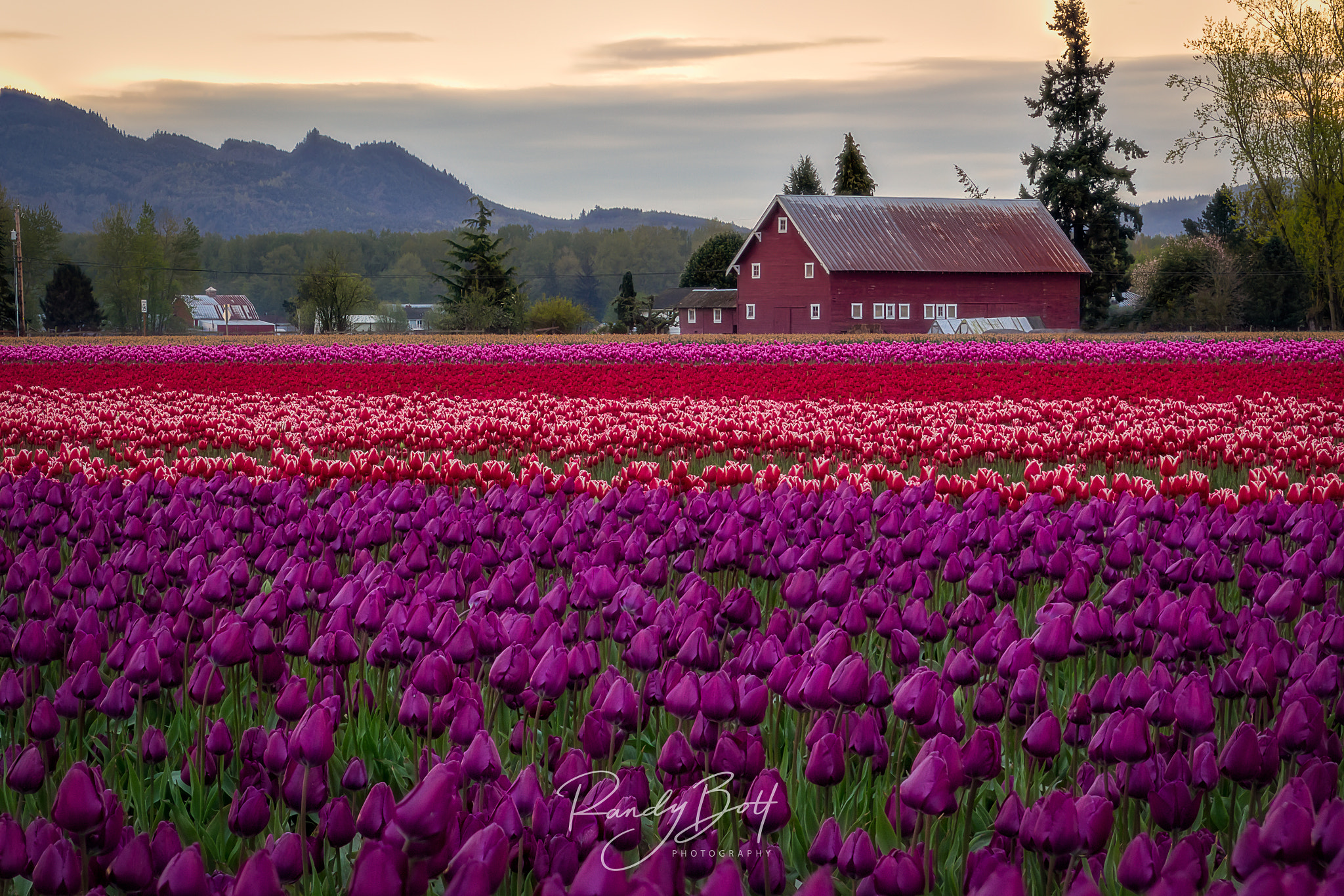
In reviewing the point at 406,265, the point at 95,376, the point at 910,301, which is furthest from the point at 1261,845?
the point at 406,265

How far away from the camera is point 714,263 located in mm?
78250

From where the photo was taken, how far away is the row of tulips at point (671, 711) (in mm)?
2029

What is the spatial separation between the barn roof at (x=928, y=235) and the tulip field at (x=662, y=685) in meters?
48.8

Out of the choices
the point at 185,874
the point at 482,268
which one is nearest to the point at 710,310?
the point at 482,268

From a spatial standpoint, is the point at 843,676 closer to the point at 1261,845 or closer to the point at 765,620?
the point at 1261,845

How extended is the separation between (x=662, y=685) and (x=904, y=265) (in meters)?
54.0

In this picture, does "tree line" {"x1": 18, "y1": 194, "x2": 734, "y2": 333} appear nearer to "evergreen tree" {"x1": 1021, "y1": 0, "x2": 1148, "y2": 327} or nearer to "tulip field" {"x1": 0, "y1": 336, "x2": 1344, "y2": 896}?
"evergreen tree" {"x1": 1021, "y1": 0, "x2": 1148, "y2": 327}

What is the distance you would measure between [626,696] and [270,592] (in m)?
1.55

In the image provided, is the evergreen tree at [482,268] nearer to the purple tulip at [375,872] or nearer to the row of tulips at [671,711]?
the row of tulips at [671,711]

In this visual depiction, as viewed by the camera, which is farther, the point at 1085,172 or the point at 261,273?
the point at 261,273

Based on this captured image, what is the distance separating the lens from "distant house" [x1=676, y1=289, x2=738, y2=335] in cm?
7319

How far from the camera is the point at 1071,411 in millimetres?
12188

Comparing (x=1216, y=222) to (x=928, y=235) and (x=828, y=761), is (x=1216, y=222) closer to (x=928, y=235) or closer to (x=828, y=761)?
(x=928, y=235)

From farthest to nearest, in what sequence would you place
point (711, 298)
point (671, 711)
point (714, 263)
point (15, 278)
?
point (714, 263), point (711, 298), point (15, 278), point (671, 711)
